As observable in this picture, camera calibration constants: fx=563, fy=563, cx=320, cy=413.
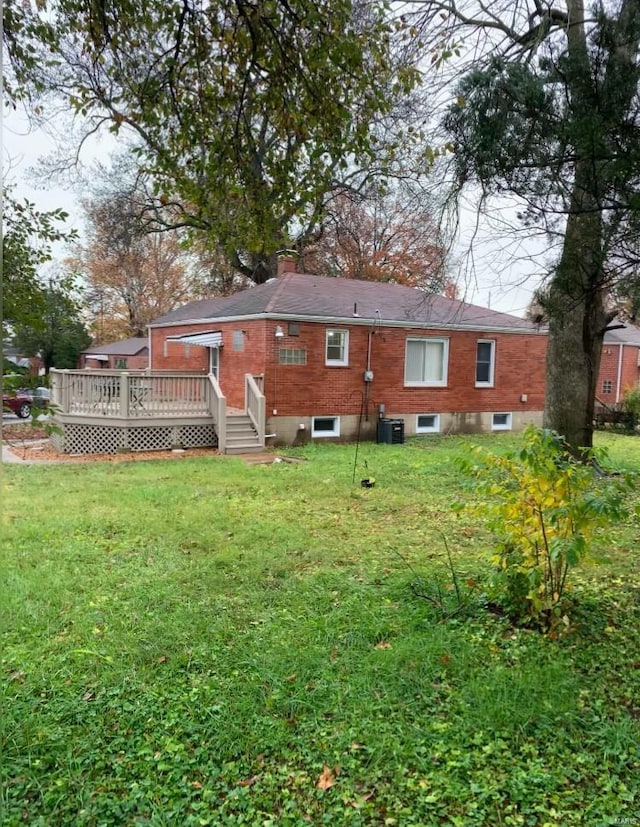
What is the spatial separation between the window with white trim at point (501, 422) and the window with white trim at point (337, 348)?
6095 millimetres

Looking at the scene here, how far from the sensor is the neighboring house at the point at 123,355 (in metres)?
33.1

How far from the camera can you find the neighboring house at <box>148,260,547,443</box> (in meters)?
14.8

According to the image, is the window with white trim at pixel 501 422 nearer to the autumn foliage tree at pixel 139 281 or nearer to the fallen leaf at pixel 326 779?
the fallen leaf at pixel 326 779

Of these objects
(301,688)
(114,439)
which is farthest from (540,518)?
(114,439)

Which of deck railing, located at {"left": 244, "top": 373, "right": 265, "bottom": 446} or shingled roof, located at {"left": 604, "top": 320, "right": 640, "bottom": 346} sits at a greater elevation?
shingled roof, located at {"left": 604, "top": 320, "right": 640, "bottom": 346}

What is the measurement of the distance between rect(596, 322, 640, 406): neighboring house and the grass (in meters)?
22.6

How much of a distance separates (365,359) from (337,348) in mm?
897

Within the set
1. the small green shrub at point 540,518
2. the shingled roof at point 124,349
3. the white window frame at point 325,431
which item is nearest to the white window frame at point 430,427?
the white window frame at point 325,431

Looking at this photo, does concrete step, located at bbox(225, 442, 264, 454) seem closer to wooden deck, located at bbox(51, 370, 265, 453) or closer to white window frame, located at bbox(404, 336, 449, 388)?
wooden deck, located at bbox(51, 370, 265, 453)

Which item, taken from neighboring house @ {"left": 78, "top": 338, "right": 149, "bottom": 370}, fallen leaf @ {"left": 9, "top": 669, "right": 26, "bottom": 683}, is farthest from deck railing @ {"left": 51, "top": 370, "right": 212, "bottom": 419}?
neighboring house @ {"left": 78, "top": 338, "right": 149, "bottom": 370}

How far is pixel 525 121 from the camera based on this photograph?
12.9 ft

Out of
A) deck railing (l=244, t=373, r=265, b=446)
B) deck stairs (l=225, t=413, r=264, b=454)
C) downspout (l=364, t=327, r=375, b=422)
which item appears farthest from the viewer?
downspout (l=364, t=327, r=375, b=422)

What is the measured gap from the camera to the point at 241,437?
46.0 ft

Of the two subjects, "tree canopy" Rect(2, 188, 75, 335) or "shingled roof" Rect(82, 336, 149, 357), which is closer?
"tree canopy" Rect(2, 188, 75, 335)
